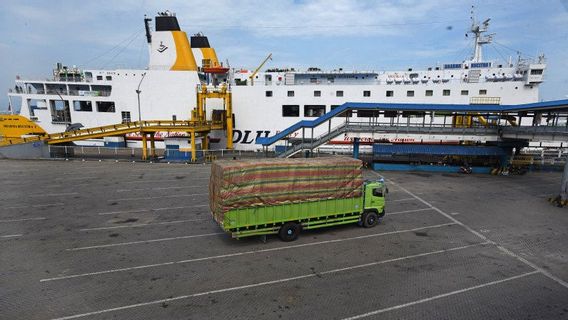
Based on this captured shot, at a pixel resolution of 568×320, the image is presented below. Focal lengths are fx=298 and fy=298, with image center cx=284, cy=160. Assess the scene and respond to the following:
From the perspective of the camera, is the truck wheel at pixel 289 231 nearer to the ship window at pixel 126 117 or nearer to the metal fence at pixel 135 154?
the metal fence at pixel 135 154

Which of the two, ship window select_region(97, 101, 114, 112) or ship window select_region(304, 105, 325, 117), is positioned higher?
ship window select_region(97, 101, 114, 112)

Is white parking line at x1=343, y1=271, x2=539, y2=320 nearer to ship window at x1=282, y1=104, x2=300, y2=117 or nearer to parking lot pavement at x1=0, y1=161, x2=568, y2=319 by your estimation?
parking lot pavement at x1=0, y1=161, x2=568, y2=319

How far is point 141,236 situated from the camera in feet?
44.4

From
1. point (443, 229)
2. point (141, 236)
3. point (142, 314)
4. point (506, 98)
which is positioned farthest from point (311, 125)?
point (506, 98)

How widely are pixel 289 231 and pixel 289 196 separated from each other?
1567 mm

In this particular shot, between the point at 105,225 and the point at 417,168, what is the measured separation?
86.6 ft

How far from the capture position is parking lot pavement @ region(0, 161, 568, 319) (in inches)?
338

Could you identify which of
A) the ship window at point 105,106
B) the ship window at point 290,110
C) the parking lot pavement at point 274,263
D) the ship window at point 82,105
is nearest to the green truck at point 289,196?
the parking lot pavement at point 274,263

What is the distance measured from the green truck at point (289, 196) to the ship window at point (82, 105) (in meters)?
36.2

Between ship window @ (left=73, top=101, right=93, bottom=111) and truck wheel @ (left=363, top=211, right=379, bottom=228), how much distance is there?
4006cm

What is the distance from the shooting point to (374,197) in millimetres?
14633

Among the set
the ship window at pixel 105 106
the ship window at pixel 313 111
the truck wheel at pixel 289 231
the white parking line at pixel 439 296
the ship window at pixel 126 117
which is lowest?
the white parking line at pixel 439 296

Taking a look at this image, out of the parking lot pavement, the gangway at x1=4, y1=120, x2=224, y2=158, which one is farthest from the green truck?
the gangway at x1=4, y1=120, x2=224, y2=158

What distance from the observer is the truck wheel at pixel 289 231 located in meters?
13.0
